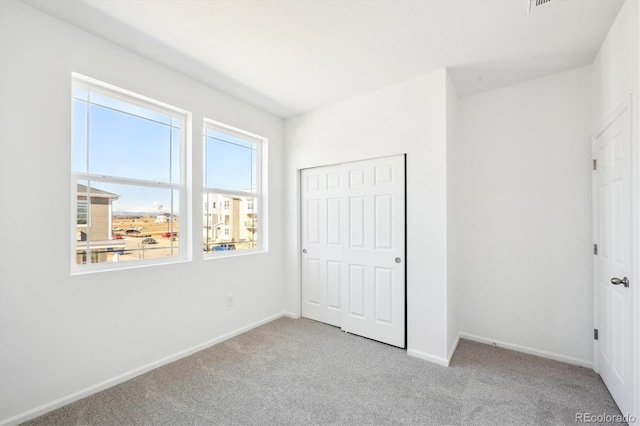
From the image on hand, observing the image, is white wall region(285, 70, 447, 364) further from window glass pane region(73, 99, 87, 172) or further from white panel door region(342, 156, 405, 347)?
window glass pane region(73, 99, 87, 172)

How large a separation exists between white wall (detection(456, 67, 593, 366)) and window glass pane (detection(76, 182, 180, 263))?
3189 millimetres

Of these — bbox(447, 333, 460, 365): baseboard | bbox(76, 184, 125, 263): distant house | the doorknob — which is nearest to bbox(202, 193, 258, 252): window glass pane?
bbox(76, 184, 125, 263): distant house

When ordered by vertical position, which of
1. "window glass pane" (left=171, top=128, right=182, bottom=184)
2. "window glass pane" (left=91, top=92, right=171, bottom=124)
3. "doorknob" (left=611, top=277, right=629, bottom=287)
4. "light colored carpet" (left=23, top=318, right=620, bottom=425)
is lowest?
"light colored carpet" (left=23, top=318, right=620, bottom=425)

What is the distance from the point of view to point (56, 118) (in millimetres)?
2080

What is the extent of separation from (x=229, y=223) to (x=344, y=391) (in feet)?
7.24

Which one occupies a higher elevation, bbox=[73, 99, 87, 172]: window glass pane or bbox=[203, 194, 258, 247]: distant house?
bbox=[73, 99, 87, 172]: window glass pane

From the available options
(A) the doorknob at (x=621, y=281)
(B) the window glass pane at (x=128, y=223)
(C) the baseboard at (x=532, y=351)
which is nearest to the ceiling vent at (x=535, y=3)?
(A) the doorknob at (x=621, y=281)

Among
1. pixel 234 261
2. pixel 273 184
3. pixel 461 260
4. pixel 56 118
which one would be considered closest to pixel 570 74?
pixel 461 260

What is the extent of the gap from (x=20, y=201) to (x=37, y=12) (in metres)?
1.33

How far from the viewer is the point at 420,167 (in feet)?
9.41

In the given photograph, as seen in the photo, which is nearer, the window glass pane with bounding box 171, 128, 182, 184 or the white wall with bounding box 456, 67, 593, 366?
the white wall with bounding box 456, 67, 593, 366

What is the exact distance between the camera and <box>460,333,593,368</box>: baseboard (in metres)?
2.63

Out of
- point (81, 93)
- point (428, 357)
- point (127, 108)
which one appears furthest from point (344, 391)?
point (81, 93)

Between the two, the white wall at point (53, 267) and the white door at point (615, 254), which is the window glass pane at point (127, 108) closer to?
the white wall at point (53, 267)
